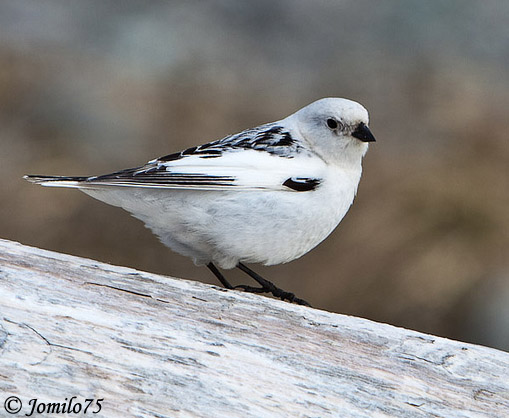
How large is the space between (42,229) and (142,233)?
0.70 meters

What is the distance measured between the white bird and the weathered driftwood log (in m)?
0.36

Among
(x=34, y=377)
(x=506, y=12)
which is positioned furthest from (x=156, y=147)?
(x=506, y=12)

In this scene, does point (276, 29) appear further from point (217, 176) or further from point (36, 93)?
point (217, 176)

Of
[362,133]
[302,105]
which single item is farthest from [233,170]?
[302,105]

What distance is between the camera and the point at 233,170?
3.13m

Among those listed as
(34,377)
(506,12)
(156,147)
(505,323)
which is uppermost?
(506,12)

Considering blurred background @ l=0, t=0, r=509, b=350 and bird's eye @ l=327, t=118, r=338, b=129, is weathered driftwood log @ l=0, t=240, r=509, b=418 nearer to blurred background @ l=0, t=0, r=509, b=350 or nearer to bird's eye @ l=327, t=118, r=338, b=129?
bird's eye @ l=327, t=118, r=338, b=129

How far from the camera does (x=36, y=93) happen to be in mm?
6500

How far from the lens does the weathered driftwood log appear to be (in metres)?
2.25

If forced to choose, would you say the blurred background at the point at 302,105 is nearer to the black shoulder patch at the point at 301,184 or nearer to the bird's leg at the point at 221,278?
the bird's leg at the point at 221,278
